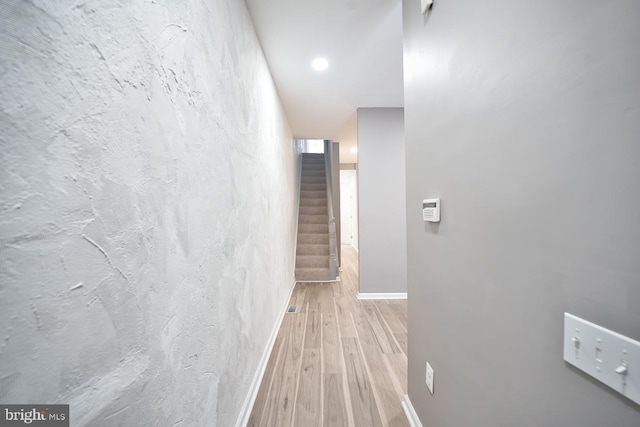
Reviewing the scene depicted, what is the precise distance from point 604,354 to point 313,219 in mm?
4560

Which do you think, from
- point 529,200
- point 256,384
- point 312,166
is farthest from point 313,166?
point 529,200

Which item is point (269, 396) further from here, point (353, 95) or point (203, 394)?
point (353, 95)

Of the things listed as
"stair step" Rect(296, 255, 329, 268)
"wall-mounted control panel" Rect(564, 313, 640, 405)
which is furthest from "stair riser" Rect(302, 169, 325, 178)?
"wall-mounted control panel" Rect(564, 313, 640, 405)

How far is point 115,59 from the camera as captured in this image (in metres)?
0.53

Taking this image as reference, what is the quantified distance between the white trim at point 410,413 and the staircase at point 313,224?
2.64 meters

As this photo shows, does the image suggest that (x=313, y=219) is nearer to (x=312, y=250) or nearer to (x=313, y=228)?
(x=313, y=228)

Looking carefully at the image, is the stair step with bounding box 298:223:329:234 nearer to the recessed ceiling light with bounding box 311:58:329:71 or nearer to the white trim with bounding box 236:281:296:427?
the white trim with bounding box 236:281:296:427

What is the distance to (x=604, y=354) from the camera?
436mm

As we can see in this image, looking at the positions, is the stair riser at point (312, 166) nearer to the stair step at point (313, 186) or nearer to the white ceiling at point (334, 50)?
the stair step at point (313, 186)

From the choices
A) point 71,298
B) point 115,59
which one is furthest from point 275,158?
point 71,298

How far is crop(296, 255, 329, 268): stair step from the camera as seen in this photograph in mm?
4184

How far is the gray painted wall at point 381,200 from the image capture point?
→ 10.6 ft
